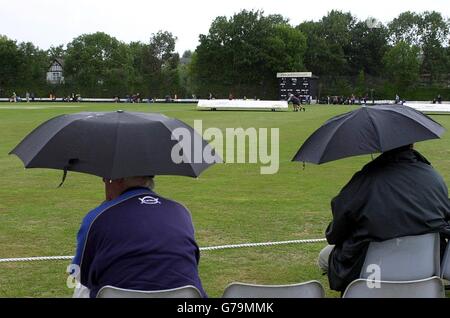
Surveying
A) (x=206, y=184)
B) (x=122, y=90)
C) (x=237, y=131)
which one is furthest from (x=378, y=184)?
(x=122, y=90)

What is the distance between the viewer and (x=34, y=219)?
8.89 meters

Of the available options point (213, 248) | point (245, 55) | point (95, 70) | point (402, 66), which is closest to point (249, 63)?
point (245, 55)

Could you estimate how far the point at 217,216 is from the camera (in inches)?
361

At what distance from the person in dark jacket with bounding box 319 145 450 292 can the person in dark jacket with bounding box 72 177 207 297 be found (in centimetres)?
148

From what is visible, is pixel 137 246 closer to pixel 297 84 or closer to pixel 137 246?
pixel 137 246

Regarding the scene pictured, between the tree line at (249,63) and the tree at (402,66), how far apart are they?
5.6 inches

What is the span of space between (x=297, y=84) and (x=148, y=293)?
66532 mm

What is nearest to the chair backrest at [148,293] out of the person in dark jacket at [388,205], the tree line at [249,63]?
the person in dark jacket at [388,205]

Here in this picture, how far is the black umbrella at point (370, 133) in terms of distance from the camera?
438 centimetres

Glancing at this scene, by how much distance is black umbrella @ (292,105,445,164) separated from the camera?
4.38 m

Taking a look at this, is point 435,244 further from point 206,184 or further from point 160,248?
point 206,184

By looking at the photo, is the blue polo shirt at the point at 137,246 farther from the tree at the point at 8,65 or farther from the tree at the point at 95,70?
the tree at the point at 8,65

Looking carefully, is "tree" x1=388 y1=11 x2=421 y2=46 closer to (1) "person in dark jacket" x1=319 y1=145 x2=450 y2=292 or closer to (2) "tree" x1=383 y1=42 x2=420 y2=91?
(2) "tree" x1=383 y1=42 x2=420 y2=91

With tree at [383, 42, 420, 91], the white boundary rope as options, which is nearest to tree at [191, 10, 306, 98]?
tree at [383, 42, 420, 91]
